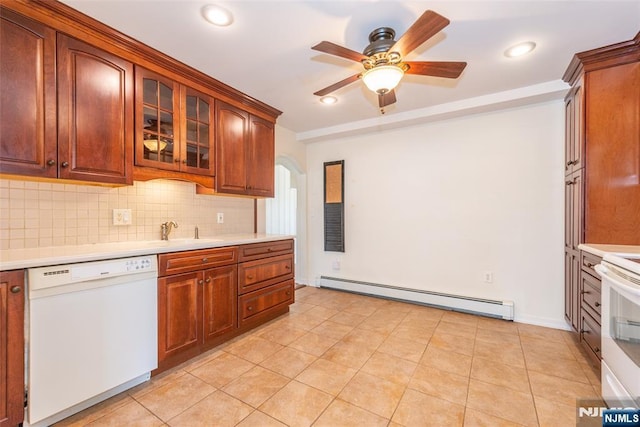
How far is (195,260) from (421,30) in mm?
2161

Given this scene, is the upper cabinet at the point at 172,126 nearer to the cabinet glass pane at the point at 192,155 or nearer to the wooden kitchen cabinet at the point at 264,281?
the cabinet glass pane at the point at 192,155

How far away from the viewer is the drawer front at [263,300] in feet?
8.59

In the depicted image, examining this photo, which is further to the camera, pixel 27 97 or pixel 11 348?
pixel 27 97

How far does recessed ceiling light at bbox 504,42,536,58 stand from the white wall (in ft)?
3.42

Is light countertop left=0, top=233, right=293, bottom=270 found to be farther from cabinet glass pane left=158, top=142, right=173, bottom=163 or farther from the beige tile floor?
the beige tile floor

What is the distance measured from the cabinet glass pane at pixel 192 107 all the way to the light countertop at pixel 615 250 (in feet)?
10.5

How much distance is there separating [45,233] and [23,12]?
133 centimetres

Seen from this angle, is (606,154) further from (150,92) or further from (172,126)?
(150,92)

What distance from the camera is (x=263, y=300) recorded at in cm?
284

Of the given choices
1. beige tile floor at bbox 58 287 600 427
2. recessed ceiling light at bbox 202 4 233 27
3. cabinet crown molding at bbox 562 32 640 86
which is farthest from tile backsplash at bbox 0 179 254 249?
cabinet crown molding at bbox 562 32 640 86

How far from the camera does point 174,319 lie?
6.70 ft

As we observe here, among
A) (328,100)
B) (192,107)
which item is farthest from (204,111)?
(328,100)

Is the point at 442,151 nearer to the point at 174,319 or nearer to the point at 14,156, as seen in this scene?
the point at 174,319

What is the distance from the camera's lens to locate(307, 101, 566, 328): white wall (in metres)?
2.89
